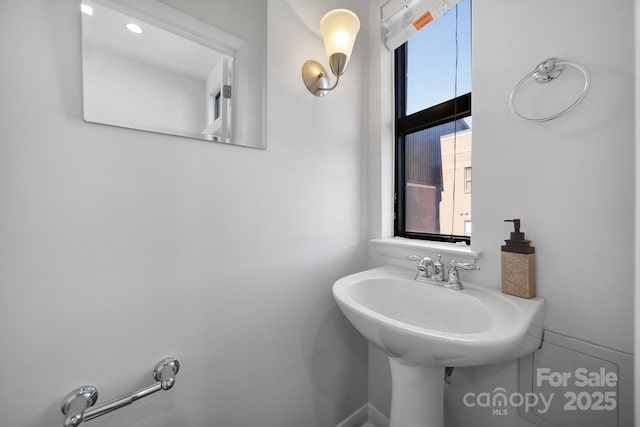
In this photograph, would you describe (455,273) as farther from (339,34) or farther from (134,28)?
(134,28)

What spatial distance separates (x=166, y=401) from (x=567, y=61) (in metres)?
1.57

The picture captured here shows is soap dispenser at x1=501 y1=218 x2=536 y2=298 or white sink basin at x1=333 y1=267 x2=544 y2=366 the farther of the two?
soap dispenser at x1=501 y1=218 x2=536 y2=298

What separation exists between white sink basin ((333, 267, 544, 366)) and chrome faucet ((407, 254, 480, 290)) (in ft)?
0.09

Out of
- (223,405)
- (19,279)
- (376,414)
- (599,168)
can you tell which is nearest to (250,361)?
(223,405)

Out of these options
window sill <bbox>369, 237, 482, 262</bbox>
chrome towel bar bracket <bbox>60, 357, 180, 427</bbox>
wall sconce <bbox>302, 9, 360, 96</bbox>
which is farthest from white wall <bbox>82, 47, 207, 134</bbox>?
window sill <bbox>369, 237, 482, 262</bbox>

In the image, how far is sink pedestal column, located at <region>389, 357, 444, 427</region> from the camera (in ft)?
2.54

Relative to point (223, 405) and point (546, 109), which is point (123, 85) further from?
point (546, 109)

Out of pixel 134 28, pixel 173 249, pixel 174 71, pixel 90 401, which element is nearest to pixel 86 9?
pixel 134 28

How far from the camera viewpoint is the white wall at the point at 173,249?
21.9 inches

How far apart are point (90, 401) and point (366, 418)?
1.21 meters

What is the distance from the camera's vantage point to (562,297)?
2.29 ft

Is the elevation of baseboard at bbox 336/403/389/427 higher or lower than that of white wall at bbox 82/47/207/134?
lower

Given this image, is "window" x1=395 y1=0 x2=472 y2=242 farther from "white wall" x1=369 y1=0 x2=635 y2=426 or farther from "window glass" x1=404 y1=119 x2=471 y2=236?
"white wall" x1=369 y1=0 x2=635 y2=426

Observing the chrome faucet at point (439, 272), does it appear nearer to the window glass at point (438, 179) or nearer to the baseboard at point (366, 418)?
the window glass at point (438, 179)
